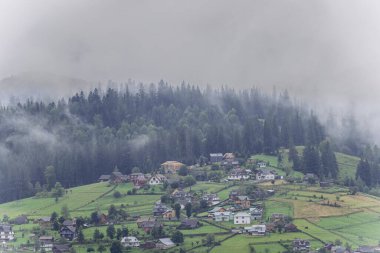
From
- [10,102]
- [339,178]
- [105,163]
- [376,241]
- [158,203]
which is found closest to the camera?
[376,241]

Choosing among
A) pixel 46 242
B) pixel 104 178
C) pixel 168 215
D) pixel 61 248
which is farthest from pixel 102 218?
pixel 104 178

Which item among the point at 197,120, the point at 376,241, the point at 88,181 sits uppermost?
the point at 197,120

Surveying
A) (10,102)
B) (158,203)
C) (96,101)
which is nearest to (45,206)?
(158,203)

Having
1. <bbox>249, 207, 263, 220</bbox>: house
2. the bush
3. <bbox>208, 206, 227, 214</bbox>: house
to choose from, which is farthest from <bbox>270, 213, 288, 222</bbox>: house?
the bush

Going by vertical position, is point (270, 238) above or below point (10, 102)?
below

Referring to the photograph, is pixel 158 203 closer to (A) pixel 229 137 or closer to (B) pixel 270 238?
(B) pixel 270 238

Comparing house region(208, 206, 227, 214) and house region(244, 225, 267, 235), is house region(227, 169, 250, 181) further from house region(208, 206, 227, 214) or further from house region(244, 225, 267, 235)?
house region(244, 225, 267, 235)

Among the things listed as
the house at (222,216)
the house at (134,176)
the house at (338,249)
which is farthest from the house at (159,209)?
the house at (338,249)
